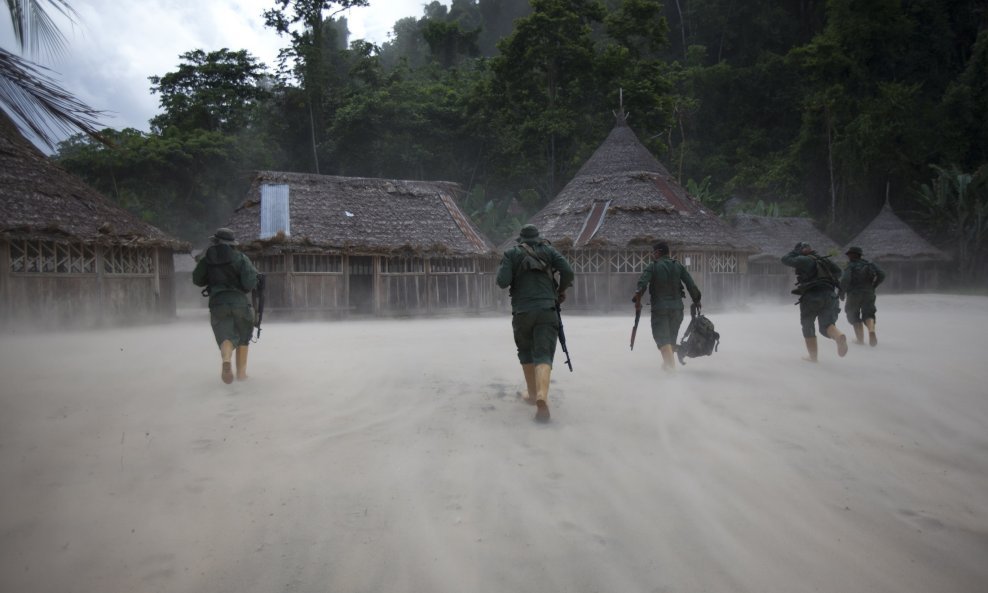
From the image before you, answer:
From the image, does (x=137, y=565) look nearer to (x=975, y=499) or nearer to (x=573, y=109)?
(x=975, y=499)

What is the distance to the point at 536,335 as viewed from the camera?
561cm

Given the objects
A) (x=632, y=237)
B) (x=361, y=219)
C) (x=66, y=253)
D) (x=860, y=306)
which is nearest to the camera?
(x=860, y=306)

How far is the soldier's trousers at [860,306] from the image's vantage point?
9758 millimetres

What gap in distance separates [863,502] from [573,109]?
1148 inches

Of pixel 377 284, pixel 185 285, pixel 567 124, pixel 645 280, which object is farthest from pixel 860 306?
pixel 185 285

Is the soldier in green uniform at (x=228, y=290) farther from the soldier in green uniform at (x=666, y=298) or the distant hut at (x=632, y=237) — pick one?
the distant hut at (x=632, y=237)

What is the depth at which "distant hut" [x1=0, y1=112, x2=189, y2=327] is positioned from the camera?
1355 centimetres

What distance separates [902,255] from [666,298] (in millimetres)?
27415

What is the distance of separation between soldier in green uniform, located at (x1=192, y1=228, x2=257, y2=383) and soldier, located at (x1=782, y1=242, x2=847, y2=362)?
261 inches

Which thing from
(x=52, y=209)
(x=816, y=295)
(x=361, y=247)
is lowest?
(x=816, y=295)

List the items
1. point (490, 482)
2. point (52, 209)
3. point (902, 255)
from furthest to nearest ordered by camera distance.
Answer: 1. point (902, 255)
2. point (52, 209)
3. point (490, 482)

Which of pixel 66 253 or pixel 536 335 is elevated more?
pixel 66 253

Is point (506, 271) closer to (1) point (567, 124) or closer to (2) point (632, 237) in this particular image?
(2) point (632, 237)

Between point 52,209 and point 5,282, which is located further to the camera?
point 52,209
